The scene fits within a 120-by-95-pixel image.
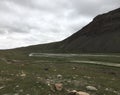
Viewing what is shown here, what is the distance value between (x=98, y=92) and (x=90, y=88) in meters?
1.01

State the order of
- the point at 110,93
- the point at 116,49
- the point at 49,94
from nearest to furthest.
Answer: the point at 49,94 < the point at 110,93 < the point at 116,49

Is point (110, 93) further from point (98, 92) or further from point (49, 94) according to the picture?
point (49, 94)

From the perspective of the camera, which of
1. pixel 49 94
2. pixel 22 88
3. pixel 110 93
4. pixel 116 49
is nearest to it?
pixel 49 94

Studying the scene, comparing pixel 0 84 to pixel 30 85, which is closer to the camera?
pixel 30 85

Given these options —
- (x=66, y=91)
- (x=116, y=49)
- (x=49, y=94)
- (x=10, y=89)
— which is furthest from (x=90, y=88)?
(x=116, y=49)

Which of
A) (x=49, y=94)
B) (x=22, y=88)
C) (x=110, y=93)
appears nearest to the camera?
(x=49, y=94)

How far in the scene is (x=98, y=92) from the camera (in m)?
19.7

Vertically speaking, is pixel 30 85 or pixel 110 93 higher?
pixel 30 85

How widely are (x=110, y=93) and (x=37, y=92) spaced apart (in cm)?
598

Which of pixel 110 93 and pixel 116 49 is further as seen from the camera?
pixel 116 49

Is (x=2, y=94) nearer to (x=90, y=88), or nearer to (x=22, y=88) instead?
(x=22, y=88)

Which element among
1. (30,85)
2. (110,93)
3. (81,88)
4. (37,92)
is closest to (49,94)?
(37,92)

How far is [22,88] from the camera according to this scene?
18.5m

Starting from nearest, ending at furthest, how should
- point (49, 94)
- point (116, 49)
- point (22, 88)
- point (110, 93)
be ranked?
point (49, 94) → point (22, 88) → point (110, 93) → point (116, 49)
